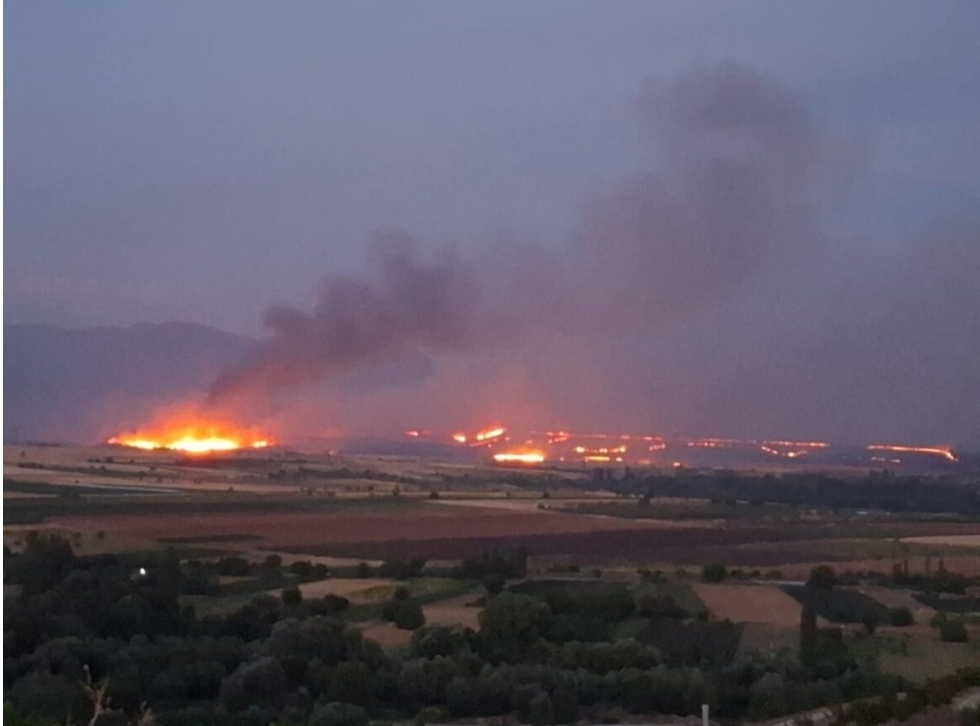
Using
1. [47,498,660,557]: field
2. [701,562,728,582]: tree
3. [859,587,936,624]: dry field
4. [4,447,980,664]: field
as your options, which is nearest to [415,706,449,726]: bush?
[4,447,980,664]: field

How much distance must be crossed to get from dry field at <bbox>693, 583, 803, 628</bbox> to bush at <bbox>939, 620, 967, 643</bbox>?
94.5 inches

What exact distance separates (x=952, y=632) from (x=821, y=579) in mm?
4101

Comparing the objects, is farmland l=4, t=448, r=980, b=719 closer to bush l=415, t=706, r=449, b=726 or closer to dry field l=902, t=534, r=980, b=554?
dry field l=902, t=534, r=980, b=554

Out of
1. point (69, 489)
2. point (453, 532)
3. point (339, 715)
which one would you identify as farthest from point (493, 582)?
point (69, 489)

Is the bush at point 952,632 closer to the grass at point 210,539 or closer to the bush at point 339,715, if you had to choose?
the bush at point 339,715

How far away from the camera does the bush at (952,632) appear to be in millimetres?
21922

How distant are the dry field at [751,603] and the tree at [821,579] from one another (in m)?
0.69

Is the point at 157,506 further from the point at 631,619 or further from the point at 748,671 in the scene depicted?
the point at 748,671

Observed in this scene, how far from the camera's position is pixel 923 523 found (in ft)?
115

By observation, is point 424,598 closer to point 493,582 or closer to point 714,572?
point 493,582

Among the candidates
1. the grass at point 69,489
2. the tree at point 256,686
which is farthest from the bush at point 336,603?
the grass at point 69,489

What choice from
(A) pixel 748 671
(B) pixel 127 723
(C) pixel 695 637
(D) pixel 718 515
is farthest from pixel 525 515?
(B) pixel 127 723

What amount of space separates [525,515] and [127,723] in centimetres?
2096

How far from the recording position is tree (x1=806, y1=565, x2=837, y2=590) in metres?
25.5
